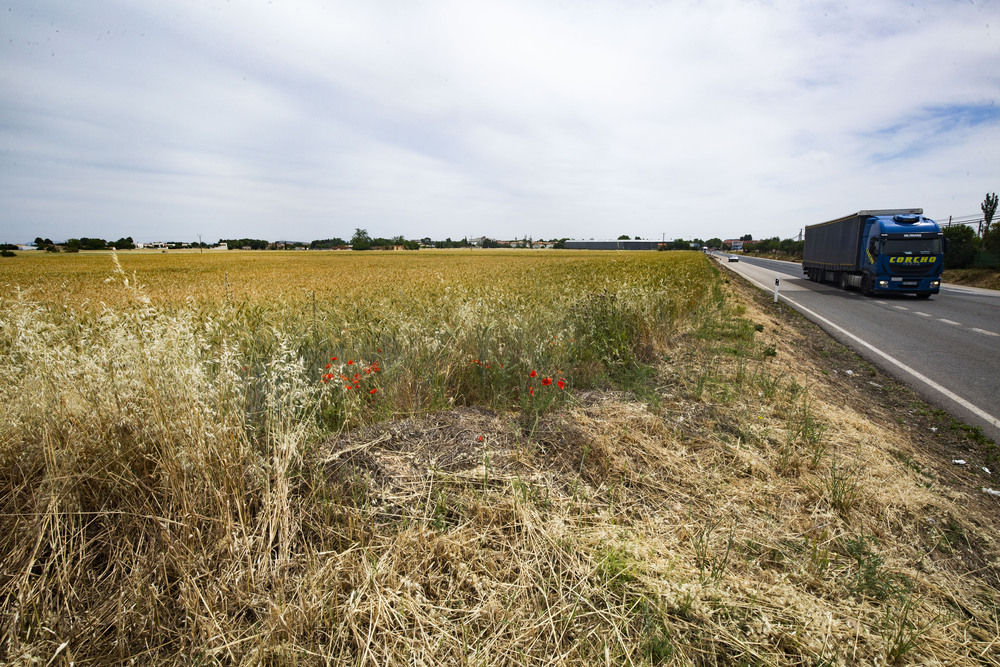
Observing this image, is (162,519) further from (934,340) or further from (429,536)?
(934,340)

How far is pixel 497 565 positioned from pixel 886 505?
277 cm

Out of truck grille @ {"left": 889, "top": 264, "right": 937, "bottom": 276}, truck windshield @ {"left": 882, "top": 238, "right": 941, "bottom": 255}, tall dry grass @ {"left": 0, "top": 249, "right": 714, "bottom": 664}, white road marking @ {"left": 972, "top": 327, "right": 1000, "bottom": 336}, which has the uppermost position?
truck windshield @ {"left": 882, "top": 238, "right": 941, "bottom": 255}

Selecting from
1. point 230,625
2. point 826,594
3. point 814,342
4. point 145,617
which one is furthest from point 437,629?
point 814,342

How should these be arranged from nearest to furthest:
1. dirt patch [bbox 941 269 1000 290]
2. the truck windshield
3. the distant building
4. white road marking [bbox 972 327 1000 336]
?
1. white road marking [bbox 972 327 1000 336]
2. the truck windshield
3. dirt patch [bbox 941 269 1000 290]
4. the distant building

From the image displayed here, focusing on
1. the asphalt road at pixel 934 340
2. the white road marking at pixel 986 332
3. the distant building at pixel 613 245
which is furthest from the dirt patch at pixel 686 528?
the distant building at pixel 613 245

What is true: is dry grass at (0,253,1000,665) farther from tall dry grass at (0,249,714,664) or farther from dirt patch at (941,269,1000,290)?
dirt patch at (941,269,1000,290)

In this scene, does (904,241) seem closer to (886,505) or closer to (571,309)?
(571,309)

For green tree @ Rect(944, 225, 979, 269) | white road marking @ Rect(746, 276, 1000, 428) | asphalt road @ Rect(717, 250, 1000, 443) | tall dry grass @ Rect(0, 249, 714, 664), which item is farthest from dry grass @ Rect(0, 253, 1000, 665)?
green tree @ Rect(944, 225, 979, 269)

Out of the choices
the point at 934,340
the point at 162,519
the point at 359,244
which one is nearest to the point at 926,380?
the point at 934,340

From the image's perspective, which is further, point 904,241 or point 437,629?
point 904,241

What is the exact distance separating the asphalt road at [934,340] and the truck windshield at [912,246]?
1.80 m

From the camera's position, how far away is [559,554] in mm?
2324

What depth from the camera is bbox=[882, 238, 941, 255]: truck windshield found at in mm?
16328

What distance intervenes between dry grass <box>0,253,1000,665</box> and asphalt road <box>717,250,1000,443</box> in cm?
337
